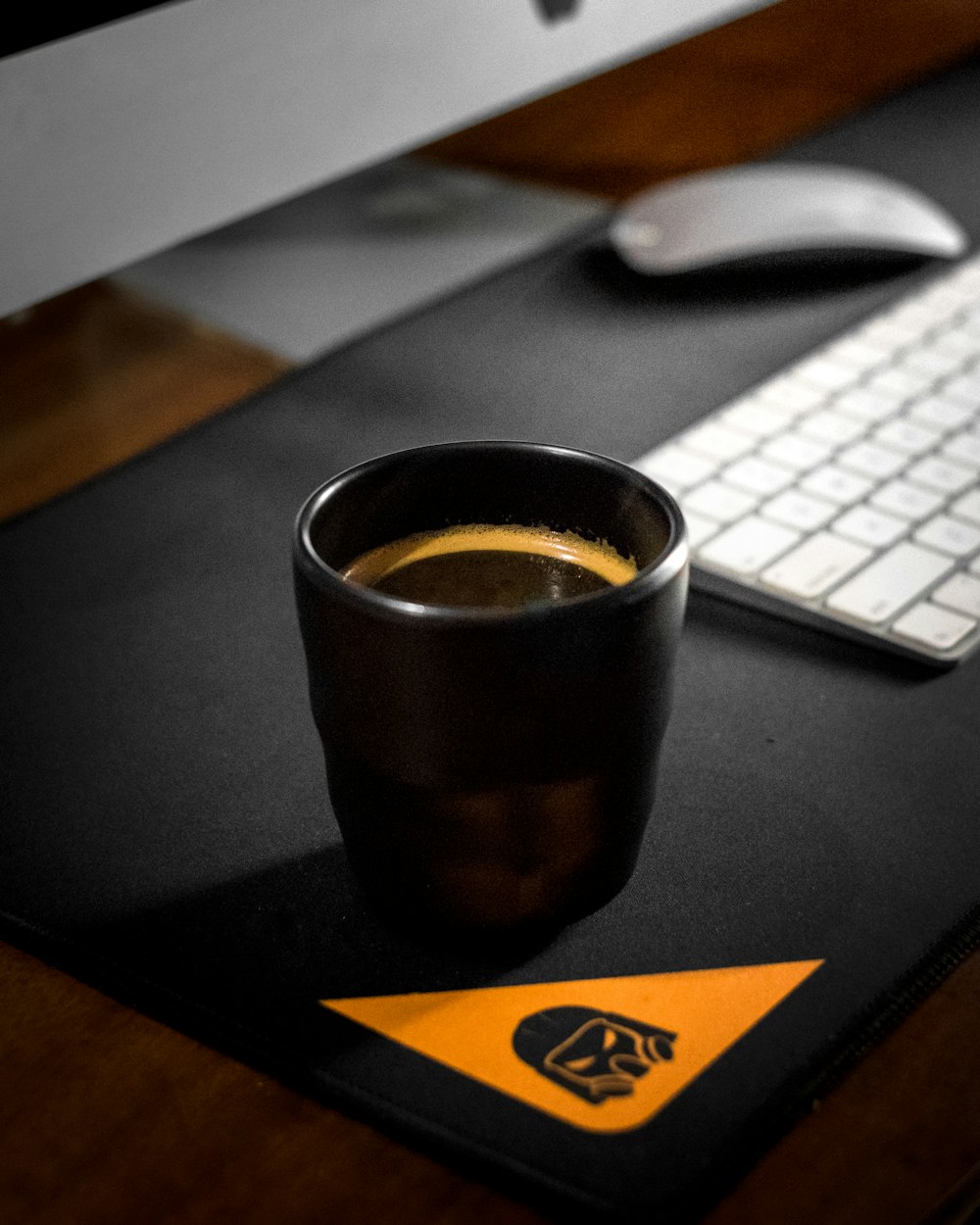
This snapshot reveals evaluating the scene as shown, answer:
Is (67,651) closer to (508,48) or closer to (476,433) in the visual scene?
(476,433)

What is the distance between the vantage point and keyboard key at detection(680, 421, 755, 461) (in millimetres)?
541

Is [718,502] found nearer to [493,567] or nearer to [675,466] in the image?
[675,466]

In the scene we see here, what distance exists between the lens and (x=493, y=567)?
1.14ft

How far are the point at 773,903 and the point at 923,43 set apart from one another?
847 mm

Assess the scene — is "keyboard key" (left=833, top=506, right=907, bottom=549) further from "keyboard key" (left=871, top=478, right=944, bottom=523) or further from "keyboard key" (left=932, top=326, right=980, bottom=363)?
"keyboard key" (left=932, top=326, right=980, bottom=363)

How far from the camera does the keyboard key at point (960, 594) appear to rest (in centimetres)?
46

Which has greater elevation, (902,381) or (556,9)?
(556,9)

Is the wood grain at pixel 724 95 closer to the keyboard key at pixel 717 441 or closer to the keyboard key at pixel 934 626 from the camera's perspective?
the keyboard key at pixel 717 441

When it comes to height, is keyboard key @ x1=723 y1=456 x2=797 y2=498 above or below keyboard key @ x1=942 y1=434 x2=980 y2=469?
above

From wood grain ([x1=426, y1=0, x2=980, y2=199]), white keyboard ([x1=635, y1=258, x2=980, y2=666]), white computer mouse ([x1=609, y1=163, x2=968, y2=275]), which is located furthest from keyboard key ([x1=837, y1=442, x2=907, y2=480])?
wood grain ([x1=426, y1=0, x2=980, y2=199])

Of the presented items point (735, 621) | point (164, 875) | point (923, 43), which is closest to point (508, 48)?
point (735, 621)

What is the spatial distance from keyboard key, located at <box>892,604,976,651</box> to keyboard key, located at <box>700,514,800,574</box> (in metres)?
0.05

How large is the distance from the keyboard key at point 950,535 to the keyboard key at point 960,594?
0.05 feet

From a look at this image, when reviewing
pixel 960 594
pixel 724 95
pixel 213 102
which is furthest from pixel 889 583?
pixel 724 95
